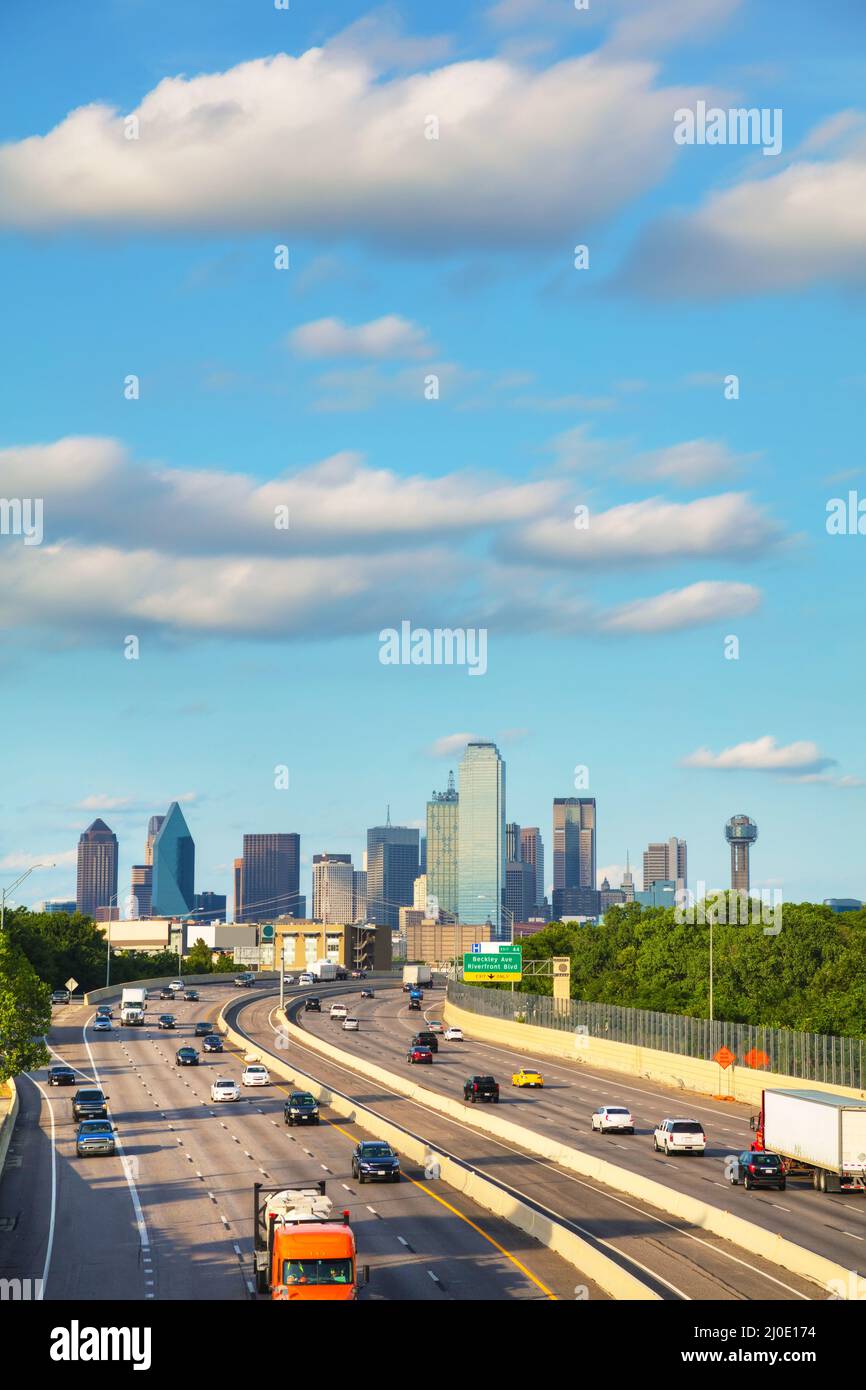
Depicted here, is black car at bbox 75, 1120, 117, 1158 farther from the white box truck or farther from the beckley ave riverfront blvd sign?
the beckley ave riverfront blvd sign

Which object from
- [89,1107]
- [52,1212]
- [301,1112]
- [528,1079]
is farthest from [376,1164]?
[528,1079]

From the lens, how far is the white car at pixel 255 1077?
9556cm

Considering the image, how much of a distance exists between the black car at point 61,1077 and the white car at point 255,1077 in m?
9.90

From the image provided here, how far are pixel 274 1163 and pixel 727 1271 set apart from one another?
2582 centimetres

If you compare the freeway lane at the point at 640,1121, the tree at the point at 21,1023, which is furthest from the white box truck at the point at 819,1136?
the tree at the point at 21,1023

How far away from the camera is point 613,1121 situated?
7319 cm

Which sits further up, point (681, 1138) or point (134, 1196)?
point (681, 1138)

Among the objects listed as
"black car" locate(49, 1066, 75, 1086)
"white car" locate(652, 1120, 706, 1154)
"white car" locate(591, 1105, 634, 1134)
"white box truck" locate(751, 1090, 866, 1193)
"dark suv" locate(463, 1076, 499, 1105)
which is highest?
"white box truck" locate(751, 1090, 866, 1193)

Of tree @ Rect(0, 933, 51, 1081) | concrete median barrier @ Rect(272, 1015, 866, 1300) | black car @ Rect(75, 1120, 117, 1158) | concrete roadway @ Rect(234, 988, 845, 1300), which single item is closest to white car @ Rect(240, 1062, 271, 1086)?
concrete roadway @ Rect(234, 988, 845, 1300)

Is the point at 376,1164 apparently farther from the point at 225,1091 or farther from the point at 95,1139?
the point at 225,1091

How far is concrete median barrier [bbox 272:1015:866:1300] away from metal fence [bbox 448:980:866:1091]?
579 inches

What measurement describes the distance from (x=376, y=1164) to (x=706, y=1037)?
40.4 meters

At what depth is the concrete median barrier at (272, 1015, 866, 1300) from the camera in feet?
124
